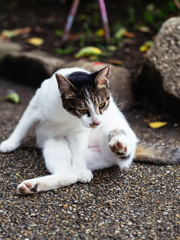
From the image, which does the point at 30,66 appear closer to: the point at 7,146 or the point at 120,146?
the point at 7,146

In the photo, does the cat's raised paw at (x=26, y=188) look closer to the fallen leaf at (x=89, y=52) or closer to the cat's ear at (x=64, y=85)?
the cat's ear at (x=64, y=85)

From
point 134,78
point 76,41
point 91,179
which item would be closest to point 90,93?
point 91,179

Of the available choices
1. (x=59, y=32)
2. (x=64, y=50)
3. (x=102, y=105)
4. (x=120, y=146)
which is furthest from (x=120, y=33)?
(x=120, y=146)

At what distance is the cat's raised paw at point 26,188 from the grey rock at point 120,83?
7.81ft

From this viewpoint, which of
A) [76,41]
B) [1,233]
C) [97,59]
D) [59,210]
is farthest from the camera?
[76,41]

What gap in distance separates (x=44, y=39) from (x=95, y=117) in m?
4.18

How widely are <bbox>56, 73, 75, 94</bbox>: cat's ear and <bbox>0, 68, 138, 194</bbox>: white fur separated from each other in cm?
23

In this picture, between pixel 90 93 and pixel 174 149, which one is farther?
pixel 174 149

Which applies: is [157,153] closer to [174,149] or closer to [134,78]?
[174,149]

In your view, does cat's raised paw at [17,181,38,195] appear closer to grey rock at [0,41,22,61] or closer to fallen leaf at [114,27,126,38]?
grey rock at [0,41,22,61]

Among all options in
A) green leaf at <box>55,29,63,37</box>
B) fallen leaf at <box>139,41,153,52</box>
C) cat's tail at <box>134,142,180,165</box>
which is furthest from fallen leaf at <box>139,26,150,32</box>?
cat's tail at <box>134,142,180,165</box>

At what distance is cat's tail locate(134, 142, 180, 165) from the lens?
3.06 m

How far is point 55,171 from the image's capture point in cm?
282

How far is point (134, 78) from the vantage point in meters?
4.88
